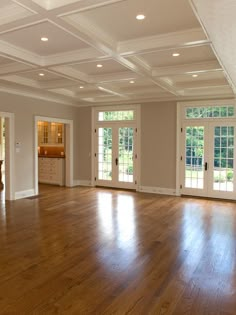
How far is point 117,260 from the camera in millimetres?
3586

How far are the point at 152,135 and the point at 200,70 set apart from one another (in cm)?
330

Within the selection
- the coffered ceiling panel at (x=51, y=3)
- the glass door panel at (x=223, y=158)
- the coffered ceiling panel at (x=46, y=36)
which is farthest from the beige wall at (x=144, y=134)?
the coffered ceiling panel at (x=51, y=3)

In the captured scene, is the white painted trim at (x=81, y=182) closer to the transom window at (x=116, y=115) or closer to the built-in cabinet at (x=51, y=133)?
the built-in cabinet at (x=51, y=133)

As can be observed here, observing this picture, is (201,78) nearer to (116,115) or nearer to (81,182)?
(116,115)

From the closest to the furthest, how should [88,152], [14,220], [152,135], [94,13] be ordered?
[94,13], [14,220], [152,135], [88,152]

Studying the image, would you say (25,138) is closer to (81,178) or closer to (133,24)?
(81,178)

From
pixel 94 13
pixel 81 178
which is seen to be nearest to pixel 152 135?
pixel 81 178

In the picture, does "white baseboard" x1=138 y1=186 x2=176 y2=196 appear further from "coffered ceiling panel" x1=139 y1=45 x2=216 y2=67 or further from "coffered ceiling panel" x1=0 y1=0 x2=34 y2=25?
"coffered ceiling panel" x1=0 y1=0 x2=34 y2=25

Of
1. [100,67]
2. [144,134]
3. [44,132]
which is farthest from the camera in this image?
[44,132]

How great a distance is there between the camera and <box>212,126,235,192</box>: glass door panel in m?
7.29

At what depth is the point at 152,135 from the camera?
27.1ft

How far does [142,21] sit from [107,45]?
0.67 metres

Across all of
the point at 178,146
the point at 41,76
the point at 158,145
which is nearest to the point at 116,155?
the point at 158,145

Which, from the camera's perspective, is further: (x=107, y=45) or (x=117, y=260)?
(x=107, y=45)
